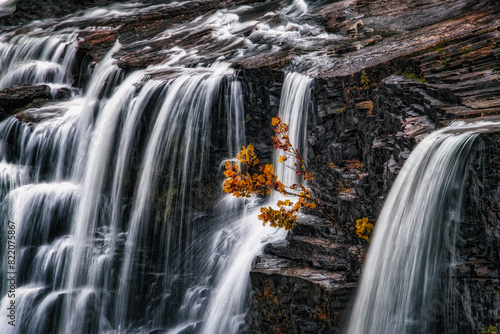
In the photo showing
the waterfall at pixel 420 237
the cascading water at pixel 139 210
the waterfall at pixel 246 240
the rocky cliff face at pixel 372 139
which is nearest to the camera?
the rocky cliff face at pixel 372 139

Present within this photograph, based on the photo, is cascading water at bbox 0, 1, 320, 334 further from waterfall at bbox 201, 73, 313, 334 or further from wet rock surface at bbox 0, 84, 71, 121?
wet rock surface at bbox 0, 84, 71, 121

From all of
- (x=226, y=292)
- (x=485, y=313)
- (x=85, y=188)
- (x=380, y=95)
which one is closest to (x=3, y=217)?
(x=85, y=188)

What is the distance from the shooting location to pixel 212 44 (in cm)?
1319

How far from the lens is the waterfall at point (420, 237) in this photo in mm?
4199

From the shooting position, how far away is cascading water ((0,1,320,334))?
8344 mm

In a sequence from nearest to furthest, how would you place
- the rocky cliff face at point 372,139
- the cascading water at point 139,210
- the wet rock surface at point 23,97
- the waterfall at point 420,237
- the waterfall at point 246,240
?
the rocky cliff face at point 372,139, the waterfall at point 420,237, the waterfall at point 246,240, the cascading water at point 139,210, the wet rock surface at point 23,97

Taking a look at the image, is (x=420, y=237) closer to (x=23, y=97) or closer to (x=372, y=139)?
(x=372, y=139)

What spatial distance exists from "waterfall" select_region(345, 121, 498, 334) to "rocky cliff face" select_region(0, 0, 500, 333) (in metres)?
0.16

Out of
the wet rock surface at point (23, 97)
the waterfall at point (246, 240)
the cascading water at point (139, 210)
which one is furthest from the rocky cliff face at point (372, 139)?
the wet rock surface at point (23, 97)

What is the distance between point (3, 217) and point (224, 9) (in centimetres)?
1065

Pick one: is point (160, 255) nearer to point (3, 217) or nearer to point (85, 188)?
point (85, 188)

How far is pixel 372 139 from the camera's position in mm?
6473

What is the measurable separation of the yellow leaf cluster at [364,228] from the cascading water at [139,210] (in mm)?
2104

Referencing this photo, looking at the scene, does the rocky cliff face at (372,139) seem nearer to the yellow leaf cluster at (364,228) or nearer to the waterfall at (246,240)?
the yellow leaf cluster at (364,228)
